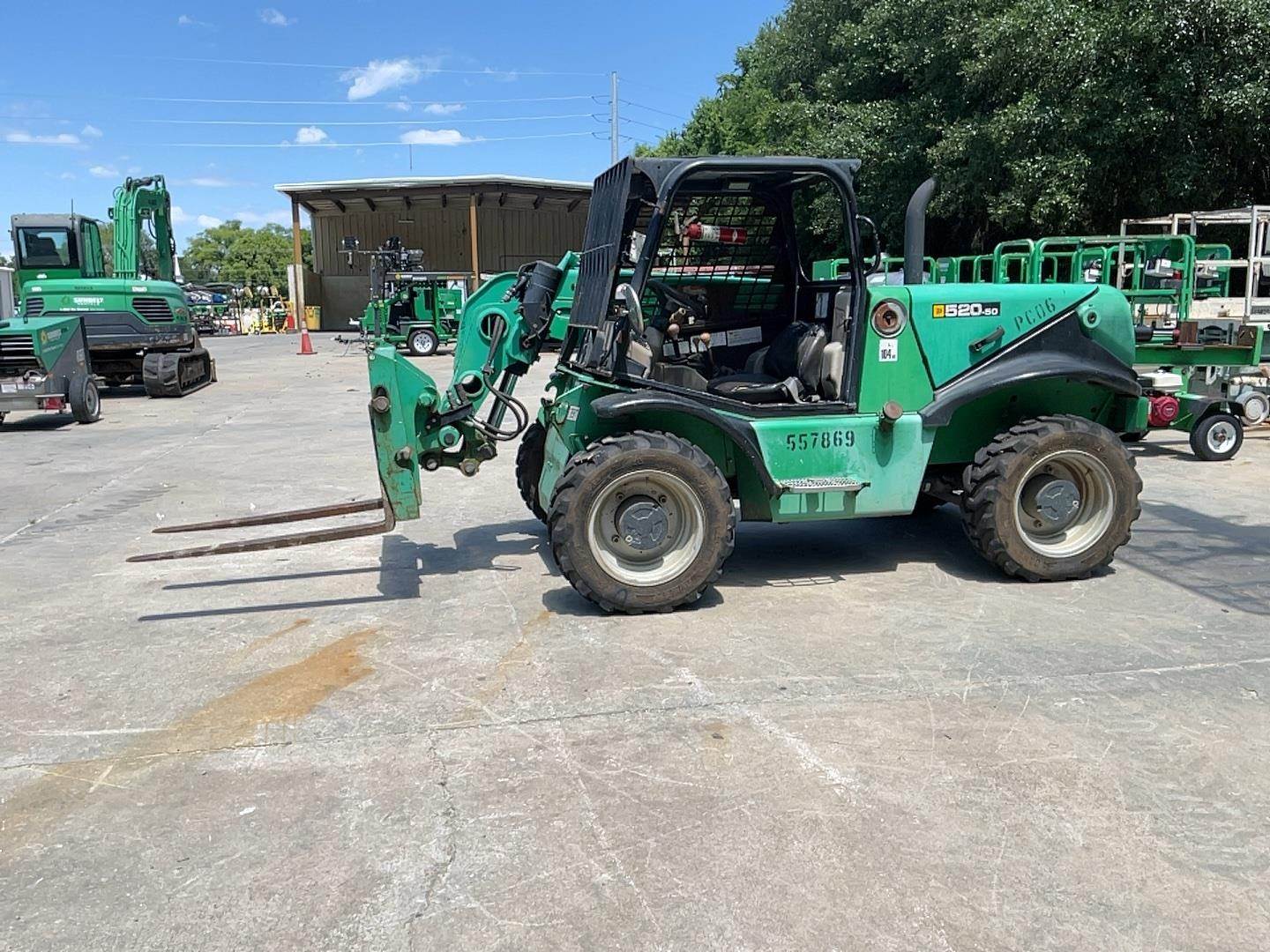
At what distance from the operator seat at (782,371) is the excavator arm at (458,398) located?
48.9 inches

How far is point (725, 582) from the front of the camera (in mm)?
6098

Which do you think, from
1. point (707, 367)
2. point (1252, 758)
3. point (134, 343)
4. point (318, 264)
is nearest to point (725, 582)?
point (707, 367)

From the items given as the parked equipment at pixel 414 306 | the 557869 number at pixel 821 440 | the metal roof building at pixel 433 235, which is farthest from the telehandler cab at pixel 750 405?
the metal roof building at pixel 433 235

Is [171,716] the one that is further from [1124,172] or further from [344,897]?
[1124,172]

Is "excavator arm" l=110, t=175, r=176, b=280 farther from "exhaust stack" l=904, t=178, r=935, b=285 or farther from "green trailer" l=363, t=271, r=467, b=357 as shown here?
"exhaust stack" l=904, t=178, r=935, b=285

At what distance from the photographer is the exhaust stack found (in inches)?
226

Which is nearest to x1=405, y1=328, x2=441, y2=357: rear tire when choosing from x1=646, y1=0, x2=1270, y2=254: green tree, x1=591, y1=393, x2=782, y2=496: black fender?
x1=646, y1=0, x2=1270, y2=254: green tree

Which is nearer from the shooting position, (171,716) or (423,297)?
(171,716)

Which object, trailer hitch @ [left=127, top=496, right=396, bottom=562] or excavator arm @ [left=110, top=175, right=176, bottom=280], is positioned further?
excavator arm @ [left=110, top=175, right=176, bottom=280]

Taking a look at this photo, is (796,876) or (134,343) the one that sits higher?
(134,343)

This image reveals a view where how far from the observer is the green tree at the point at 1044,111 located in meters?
16.2

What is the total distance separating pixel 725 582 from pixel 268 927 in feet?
11.8

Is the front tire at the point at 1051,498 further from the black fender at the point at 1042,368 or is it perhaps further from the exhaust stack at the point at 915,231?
the exhaust stack at the point at 915,231

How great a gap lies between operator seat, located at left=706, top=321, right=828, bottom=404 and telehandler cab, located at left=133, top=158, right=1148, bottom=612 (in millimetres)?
15
